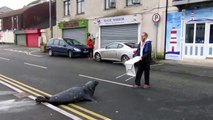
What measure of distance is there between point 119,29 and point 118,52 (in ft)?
19.2

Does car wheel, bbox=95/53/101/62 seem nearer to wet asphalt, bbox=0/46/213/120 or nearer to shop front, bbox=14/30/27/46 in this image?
wet asphalt, bbox=0/46/213/120

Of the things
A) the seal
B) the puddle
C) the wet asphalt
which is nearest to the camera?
the wet asphalt

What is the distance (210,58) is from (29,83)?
10.7 metres

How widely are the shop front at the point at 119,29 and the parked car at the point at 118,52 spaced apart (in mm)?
3509

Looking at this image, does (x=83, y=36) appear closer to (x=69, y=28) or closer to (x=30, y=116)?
(x=69, y=28)

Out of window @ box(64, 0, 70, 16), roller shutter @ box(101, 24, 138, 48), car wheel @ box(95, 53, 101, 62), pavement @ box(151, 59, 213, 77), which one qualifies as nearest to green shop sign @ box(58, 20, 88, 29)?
window @ box(64, 0, 70, 16)

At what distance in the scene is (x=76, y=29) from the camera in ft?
95.6

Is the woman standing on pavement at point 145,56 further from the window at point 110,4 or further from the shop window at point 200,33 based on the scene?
the window at point 110,4

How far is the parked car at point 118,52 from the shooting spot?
56.1 ft

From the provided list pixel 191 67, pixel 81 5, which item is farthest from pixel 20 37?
pixel 191 67

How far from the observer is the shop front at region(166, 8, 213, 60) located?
16828 millimetres

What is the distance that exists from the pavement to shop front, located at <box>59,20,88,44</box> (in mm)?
11331

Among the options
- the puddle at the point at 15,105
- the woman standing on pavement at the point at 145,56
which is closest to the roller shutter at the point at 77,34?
the woman standing on pavement at the point at 145,56

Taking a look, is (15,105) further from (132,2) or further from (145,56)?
(132,2)
